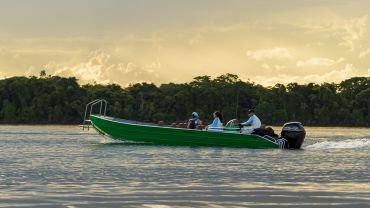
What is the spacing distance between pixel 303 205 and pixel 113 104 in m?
142

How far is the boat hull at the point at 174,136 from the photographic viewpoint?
3734 cm

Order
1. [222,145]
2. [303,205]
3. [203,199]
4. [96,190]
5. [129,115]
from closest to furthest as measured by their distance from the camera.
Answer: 1. [303,205]
2. [203,199]
3. [96,190]
4. [222,145]
5. [129,115]

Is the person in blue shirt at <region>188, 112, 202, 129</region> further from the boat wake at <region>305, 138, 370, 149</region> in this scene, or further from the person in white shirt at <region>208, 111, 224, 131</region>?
the boat wake at <region>305, 138, 370, 149</region>

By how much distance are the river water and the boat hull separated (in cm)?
423

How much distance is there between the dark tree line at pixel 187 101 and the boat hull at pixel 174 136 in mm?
107183

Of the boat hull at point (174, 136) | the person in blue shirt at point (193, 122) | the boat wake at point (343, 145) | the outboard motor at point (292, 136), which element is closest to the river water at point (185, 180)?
the outboard motor at point (292, 136)

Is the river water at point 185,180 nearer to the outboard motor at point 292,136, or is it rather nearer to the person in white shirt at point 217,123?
the outboard motor at point 292,136

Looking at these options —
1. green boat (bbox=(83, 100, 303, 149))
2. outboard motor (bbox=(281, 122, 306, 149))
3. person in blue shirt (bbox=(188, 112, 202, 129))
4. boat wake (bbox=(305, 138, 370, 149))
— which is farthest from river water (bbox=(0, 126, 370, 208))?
boat wake (bbox=(305, 138, 370, 149))

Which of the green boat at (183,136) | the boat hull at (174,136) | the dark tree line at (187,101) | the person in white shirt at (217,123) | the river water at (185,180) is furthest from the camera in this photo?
the dark tree line at (187,101)

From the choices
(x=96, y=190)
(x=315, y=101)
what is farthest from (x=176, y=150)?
(x=315, y=101)

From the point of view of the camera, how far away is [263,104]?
505ft

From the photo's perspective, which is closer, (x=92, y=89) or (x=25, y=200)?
(x=25, y=200)

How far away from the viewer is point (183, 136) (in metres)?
38.7

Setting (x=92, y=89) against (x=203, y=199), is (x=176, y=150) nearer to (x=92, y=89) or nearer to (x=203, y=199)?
(x=203, y=199)
